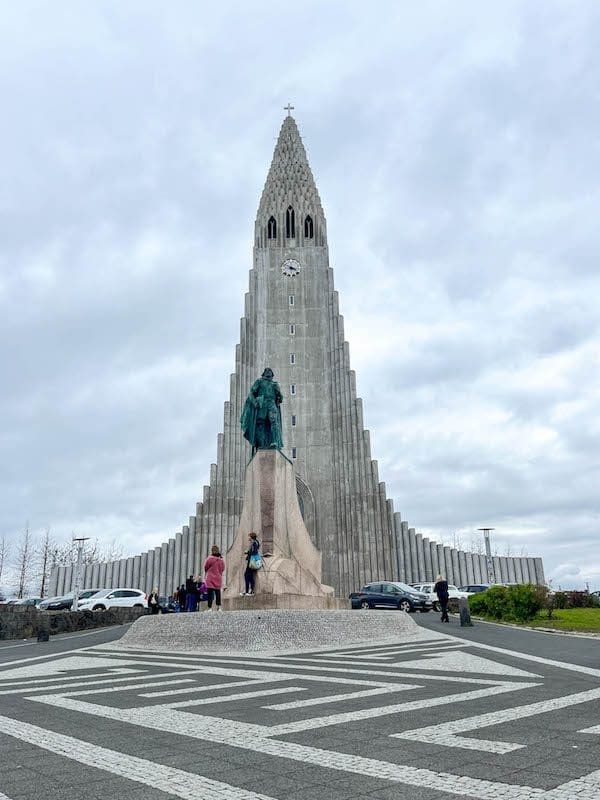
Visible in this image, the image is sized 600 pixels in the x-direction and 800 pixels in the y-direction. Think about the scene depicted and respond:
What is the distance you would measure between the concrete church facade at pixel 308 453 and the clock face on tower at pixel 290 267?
7cm

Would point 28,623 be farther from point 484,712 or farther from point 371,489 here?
point 371,489

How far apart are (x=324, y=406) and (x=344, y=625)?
31.0 metres

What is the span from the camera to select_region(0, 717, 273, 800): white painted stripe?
2.94 metres

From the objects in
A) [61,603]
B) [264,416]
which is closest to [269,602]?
[264,416]

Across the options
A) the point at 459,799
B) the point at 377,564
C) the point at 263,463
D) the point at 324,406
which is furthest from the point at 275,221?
the point at 459,799

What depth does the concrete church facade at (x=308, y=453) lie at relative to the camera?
1563 inches

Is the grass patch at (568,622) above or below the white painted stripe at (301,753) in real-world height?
above

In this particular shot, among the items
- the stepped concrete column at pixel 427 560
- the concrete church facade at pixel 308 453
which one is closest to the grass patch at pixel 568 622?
the concrete church facade at pixel 308 453

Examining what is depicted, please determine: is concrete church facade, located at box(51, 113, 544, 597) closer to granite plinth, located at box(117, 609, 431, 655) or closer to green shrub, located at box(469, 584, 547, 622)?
green shrub, located at box(469, 584, 547, 622)

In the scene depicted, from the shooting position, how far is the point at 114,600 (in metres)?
29.5

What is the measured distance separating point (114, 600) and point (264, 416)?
670 inches

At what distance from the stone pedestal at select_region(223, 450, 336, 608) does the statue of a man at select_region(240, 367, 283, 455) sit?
542 mm

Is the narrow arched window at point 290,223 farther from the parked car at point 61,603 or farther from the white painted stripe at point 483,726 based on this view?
the white painted stripe at point 483,726

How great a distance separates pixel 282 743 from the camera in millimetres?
3857
